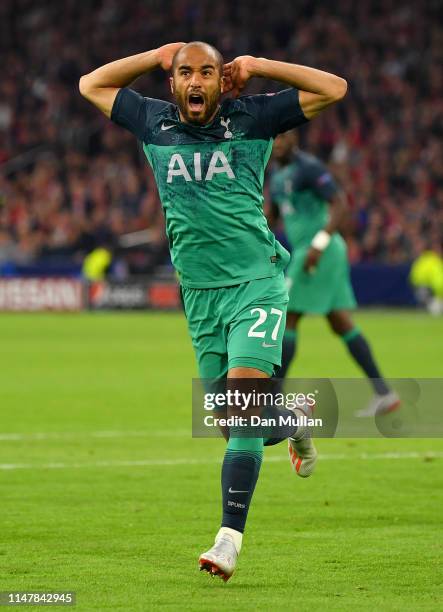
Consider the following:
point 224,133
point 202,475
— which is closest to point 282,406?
point 224,133

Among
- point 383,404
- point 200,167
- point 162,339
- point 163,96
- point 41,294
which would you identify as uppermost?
point 200,167

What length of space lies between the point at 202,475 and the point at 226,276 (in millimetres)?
3043

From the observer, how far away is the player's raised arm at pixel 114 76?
21.1ft

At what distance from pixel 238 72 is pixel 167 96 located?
31.3 meters

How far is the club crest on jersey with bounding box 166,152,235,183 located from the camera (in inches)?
247

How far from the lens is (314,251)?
12.6m

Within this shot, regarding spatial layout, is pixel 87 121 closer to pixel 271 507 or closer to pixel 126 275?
pixel 126 275

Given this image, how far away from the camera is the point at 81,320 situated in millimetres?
28703

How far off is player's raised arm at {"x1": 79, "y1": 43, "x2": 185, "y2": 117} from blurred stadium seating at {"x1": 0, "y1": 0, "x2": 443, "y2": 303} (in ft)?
80.0

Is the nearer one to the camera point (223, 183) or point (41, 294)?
point (223, 183)

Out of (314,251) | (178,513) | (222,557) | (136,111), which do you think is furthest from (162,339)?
(222,557)

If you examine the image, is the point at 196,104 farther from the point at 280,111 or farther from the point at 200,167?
the point at 280,111

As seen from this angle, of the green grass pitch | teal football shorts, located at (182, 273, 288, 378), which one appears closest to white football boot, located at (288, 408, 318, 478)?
the green grass pitch

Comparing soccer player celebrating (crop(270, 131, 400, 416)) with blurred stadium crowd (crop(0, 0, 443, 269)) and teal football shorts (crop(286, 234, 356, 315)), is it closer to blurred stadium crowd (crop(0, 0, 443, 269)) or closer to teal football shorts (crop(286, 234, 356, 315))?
teal football shorts (crop(286, 234, 356, 315))
